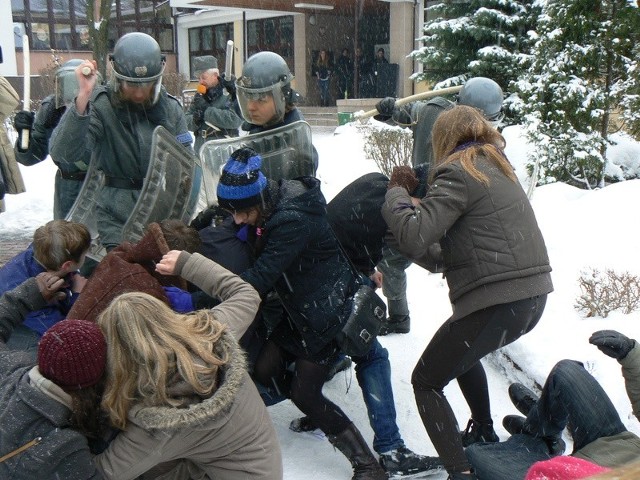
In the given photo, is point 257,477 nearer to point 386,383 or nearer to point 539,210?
point 386,383

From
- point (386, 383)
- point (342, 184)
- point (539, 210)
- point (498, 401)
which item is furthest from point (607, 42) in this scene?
point (386, 383)

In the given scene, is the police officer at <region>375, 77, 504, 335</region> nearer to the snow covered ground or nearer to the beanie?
the snow covered ground

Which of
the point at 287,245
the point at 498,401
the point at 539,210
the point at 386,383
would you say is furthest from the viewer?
the point at 539,210

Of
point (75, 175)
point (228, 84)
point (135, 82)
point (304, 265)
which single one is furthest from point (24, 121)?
point (228, 84)

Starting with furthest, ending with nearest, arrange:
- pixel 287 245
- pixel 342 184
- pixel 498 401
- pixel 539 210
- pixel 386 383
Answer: pixel 342 184 < pixel 539 210 < pixel 498 401 < pixel 386 383 < pixel 287 245

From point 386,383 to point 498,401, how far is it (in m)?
1.03

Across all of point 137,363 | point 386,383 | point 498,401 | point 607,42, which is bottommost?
point 498,401

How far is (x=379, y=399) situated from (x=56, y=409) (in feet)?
5.28

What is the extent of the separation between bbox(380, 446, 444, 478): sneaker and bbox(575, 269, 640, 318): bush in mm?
1808

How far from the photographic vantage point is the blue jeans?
3279mm

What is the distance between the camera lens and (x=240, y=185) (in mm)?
2971

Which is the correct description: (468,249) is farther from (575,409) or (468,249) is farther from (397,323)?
(397,323)

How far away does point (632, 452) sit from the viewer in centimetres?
260

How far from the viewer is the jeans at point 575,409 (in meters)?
2.79
